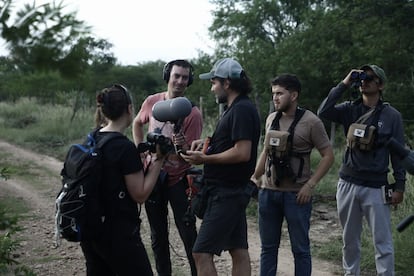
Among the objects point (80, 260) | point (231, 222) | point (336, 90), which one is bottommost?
point (80, 260)

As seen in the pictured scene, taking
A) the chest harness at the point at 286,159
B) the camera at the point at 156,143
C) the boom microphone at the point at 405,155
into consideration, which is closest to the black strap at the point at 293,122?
the chest harness at the point at 286,159

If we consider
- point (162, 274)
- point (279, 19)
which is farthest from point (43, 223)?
point (279, 19)

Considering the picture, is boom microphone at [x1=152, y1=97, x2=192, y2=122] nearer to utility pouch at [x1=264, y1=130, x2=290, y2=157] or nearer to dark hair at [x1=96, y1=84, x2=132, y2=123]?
dark hair at [x1=96, y1=84, x2=132, y2=123]

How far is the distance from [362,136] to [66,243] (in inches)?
146

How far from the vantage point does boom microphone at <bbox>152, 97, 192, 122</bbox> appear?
3846 mm

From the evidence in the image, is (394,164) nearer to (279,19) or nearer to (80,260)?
(80,260)

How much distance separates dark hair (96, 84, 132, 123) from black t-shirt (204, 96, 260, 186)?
75cm

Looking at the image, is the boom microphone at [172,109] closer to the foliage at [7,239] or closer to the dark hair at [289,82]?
the dark hair at [289,82]

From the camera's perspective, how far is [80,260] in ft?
19.5

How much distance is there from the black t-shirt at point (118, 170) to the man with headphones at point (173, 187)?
1.05 m

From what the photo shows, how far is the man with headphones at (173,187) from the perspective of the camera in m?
4.41

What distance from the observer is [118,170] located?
10.5 feet

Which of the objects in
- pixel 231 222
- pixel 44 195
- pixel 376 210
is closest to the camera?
pixel 231 222

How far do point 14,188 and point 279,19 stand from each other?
30065 millimetres
